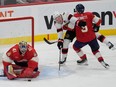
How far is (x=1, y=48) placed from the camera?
701cm

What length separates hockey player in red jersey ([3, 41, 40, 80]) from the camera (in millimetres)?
5941

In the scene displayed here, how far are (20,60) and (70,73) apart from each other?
0.77 m

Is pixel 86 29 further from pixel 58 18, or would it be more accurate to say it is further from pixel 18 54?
pixel 18 54

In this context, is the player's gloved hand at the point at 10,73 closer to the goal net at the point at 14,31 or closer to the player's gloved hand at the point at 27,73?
the player's gloved hand at the point at 27,73

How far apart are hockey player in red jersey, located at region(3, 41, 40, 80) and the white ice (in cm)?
9

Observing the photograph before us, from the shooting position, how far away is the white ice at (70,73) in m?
5.87

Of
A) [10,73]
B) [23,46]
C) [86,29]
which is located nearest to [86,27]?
[86,29]

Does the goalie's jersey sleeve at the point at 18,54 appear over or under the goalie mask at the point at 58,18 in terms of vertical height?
under

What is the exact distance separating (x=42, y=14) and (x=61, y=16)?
184 cm

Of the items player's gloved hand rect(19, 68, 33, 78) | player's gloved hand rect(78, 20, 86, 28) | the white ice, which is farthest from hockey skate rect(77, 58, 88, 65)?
player's gloved hand rect(19, 68, 33, 78)

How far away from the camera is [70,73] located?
641 centimetres

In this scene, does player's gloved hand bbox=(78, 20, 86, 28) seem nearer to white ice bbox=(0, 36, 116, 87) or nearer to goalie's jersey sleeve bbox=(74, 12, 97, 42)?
goalie's jersey sleeve bbox=(74, 12, 97, 42)

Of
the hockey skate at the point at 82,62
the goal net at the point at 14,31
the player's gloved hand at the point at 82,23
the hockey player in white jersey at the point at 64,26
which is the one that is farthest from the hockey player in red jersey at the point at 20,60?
the goal net at the point at 14,31

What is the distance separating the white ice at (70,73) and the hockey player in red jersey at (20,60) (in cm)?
9
